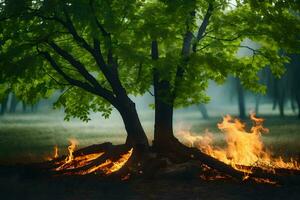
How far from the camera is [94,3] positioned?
13.2 metres

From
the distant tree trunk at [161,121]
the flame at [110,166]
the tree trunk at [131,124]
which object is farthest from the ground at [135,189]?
the distant tree trunk at [161,121]

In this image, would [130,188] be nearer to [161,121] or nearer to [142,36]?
[161,121]

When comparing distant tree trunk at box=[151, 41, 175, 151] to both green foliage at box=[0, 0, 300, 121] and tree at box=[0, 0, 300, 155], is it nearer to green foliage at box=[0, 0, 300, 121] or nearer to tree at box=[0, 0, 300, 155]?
tree at box=[0, 0, 300, 155]

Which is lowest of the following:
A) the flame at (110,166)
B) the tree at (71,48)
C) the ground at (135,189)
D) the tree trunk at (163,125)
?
the ground at (135,189)

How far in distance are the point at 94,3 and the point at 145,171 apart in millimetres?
5372

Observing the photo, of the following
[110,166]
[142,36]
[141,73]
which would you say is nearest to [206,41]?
[141,73]

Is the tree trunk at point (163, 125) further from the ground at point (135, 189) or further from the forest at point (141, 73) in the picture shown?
the ground at point (135, 189)

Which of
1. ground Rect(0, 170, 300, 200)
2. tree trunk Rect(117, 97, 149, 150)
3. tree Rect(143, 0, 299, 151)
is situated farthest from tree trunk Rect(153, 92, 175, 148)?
ground Rect(0, 170, 300, 200)

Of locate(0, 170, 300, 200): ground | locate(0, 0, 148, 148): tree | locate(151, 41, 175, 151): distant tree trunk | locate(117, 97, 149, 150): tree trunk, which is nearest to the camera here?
locate(0, 170, 300, 200): ground

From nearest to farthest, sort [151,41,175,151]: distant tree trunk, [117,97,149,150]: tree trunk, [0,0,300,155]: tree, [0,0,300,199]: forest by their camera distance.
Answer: [0,0,300,199]: forest < [0,0,300,155]: tree < [117,97,149,150]: tree trunk < [151,41,175,151]: distant tree trunk

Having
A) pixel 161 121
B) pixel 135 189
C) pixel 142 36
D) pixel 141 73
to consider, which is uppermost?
pixel 142 36

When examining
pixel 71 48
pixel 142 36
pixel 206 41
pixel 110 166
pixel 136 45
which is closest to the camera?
pixel 142 36

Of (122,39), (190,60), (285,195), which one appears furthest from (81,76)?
(285,195)

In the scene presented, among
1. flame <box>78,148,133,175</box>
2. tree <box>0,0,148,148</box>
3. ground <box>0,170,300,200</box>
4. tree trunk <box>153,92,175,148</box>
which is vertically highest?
tree <box>0,0,148,148</box>
